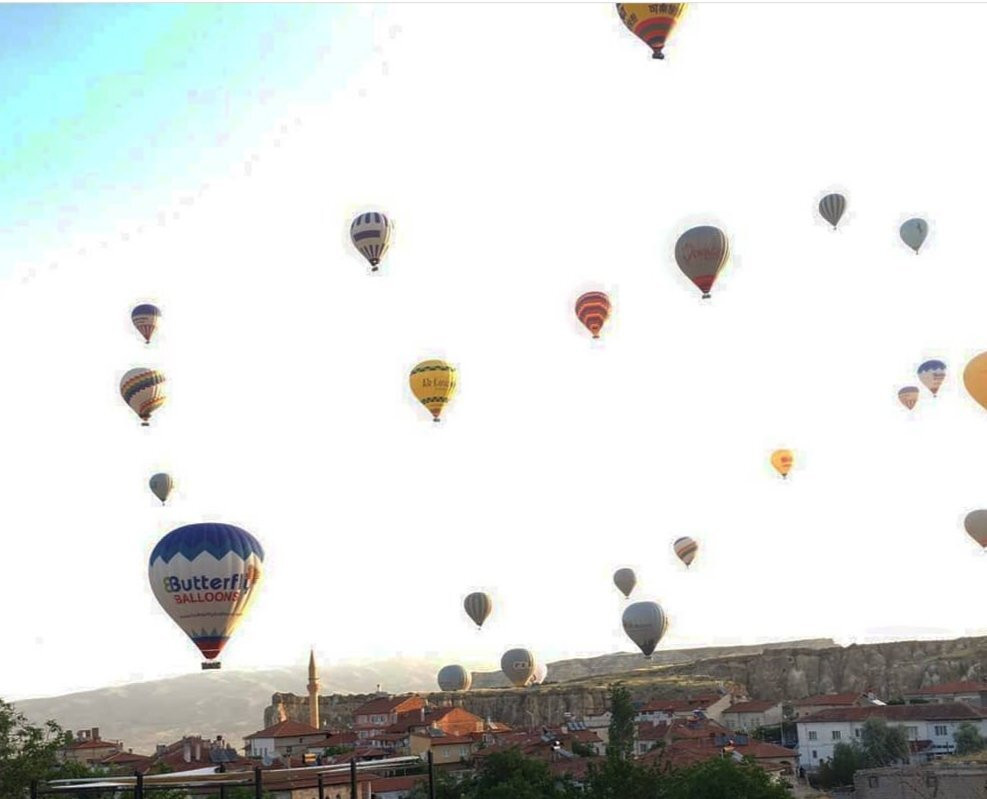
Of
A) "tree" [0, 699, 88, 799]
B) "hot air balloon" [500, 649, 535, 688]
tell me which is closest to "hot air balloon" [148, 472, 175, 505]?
"tree" [0, 699, 88, 799]

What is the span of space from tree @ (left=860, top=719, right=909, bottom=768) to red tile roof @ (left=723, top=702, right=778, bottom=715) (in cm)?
2415

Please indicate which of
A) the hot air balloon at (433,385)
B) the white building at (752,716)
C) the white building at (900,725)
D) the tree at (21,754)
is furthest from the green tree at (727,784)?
the white building at (752,716)

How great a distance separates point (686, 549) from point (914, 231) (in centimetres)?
4043

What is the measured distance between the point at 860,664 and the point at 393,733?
6169 cm

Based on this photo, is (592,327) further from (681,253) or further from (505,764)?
(505,764)

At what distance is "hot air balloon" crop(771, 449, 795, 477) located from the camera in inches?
3413

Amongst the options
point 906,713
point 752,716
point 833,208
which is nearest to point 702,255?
point 833,208

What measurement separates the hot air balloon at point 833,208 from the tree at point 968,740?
35.8m

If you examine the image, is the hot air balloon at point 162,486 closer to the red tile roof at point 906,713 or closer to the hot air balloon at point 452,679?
the red tile roof at point 906,713

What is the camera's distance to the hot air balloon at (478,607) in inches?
3944

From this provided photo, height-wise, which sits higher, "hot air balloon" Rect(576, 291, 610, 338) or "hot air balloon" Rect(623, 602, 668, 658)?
"hot air balloon" Rect(576, 291, 610, 338)

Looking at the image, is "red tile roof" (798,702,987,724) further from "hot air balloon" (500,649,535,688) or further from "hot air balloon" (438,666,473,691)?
"hot air balloon" (438,666,473,691)

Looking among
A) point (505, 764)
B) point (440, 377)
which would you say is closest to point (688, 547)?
point (505, 764)

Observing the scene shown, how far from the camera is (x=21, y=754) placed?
5675cm
